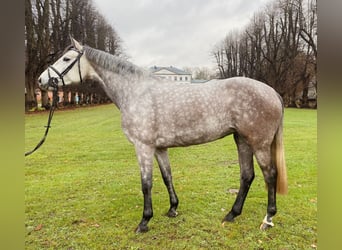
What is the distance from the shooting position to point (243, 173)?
73.8 inches

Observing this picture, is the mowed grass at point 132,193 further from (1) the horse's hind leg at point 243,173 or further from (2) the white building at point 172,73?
(2) the white building at point 172,73

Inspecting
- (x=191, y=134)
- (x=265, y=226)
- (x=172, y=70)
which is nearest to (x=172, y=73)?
(x=172, y=70)

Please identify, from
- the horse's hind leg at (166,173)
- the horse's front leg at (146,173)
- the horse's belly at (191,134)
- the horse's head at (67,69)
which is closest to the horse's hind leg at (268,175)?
the horse's belly at (191,134)

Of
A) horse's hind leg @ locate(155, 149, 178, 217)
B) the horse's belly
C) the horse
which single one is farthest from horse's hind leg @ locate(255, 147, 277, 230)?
horse's hind leg @ locate(155, 149, 178, 217)

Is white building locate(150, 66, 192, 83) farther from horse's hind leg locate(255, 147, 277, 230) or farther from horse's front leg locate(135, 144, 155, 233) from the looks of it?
horse's hind leg locate(255, 147, 277, 230)

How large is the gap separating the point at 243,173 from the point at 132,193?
0.99 meters

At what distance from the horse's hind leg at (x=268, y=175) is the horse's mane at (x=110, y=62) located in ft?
3.57

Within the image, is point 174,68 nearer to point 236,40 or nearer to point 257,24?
point 236,40

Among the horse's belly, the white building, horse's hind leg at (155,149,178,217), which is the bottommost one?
horse's hind leg at (155,149,178,217)

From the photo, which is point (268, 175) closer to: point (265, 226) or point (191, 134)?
point (265, 226)

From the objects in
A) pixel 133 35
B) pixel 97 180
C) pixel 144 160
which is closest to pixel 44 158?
pixel 97 180

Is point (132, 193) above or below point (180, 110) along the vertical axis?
below

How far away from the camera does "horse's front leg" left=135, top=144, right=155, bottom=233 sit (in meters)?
1.73

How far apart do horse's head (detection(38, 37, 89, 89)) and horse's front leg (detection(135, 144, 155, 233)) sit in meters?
0.69
